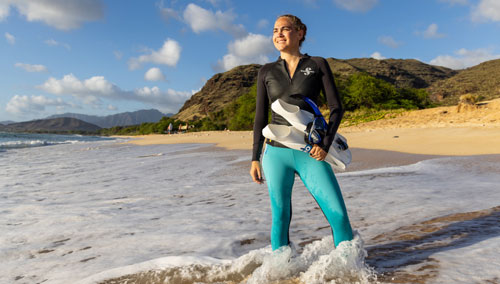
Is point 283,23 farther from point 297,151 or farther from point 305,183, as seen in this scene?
point 305,183

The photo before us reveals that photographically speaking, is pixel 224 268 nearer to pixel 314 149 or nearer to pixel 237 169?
pixel 314 149

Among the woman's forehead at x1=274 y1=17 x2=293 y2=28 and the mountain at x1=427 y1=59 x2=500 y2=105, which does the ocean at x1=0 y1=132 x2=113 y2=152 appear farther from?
the mountain at x1=427 y1=59 x2=500 y2=105

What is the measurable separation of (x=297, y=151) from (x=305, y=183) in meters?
0.25

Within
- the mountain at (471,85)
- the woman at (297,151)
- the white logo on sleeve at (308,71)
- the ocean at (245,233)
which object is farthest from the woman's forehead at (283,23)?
the mountain at (471,85)

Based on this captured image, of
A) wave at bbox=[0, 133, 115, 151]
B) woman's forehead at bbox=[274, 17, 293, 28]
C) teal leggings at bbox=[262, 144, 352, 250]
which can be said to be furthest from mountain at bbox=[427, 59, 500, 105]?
teal leggings at bbox=[262, 144, 352, 250]

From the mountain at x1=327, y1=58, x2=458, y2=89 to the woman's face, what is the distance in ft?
417

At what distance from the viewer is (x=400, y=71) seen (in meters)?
145

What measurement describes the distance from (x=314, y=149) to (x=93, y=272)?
85.6 inches

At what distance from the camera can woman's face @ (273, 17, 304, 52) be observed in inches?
88.1

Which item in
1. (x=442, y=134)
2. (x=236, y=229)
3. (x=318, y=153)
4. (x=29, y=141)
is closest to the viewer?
(x=318, y=153)

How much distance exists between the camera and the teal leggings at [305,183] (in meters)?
2.10

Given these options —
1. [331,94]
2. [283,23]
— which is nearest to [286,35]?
[283,23]

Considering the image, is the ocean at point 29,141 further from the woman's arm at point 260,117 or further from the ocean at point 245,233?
the woman's arm at point 260,117

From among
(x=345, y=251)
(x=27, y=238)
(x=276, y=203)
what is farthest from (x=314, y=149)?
(x=27, y=238)
